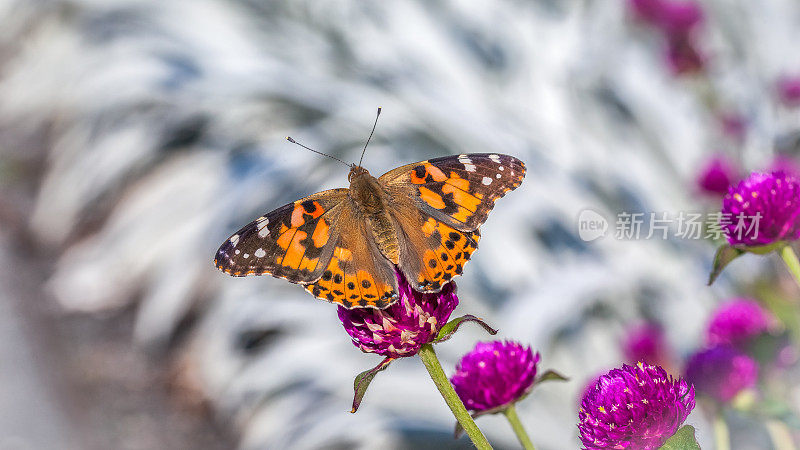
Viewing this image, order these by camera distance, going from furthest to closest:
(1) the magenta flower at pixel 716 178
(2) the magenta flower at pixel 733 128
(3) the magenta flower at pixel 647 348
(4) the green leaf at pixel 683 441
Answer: (2) the magenta flower at pixel 733 128
(1) the magenta flower at pixel 716 178
(3) the magenta flower at pixel 647 348
(4) the green leaf at pixel 683 441

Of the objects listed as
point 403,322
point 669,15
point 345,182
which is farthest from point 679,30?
point 403,322

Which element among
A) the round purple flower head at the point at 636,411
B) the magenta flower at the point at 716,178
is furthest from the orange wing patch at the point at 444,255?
the magenta flower at the point at 716,178

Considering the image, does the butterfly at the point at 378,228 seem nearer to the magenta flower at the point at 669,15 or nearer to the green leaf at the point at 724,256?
the green leaf at the point at 724,256

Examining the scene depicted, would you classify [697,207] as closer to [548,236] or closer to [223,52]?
[548,236]

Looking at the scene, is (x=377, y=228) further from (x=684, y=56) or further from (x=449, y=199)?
(x=684, y=56)

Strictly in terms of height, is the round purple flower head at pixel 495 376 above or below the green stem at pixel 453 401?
below

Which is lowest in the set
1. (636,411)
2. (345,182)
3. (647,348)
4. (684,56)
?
(345,182)
